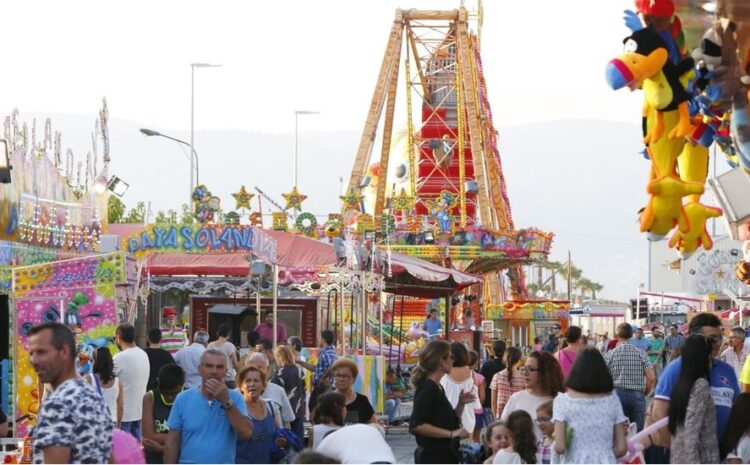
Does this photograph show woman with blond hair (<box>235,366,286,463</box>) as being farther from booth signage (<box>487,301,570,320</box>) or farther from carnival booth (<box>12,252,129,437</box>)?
booth signage (<box>487,301,570,320</box>)

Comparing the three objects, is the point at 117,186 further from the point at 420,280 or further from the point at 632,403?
the point at 632,403

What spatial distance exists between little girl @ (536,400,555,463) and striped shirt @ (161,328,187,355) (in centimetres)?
1030

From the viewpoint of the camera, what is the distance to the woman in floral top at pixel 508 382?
1452cm

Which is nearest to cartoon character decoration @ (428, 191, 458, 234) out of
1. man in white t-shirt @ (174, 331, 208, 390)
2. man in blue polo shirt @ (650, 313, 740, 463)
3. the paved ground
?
the paved ground

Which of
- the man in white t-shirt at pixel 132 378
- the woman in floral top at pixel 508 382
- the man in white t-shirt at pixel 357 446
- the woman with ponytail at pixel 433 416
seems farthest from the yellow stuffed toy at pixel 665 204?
the man in white t-shirt at pixel 132 378

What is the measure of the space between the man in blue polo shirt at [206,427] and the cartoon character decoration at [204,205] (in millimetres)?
21704

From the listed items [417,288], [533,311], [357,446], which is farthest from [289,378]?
[533,311]

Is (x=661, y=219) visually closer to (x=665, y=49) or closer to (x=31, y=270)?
(x=665, y=49)

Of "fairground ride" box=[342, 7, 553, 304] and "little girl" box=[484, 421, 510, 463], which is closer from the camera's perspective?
"little girl" box=[484, 421, 510, 463]

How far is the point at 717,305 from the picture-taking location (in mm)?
62094

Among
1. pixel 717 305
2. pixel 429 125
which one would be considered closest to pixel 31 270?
pixel 717 305

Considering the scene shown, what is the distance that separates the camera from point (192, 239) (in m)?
25.6

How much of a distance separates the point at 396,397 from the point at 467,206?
41.1 m

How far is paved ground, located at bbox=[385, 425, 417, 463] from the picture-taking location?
19031 millimetres
